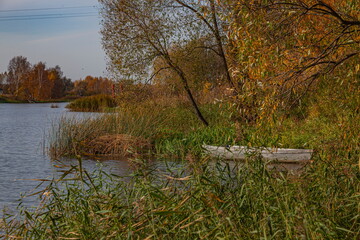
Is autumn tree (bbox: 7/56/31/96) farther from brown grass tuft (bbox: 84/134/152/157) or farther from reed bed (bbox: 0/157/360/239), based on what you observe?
reed bed (bbox: 0/157/360/239)

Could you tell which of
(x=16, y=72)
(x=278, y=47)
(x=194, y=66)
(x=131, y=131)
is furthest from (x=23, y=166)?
(x=16, y=72)

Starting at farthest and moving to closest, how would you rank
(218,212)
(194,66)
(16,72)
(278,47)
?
(16,72), (194,66), (278,47), (218,212)

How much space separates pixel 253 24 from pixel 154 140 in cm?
977

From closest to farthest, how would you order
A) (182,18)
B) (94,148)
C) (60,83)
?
1. (94,148)
2. (182,18)
3. (60,83)

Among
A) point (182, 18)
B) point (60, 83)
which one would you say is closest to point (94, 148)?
point (182, 18)

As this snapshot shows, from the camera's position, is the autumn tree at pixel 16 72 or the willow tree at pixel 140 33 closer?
the willow tree at pixel 140 33

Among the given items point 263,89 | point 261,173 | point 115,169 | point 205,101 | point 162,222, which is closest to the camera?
point 162,222

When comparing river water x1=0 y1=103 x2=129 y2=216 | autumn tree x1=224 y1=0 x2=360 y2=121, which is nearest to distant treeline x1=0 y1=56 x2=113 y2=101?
river water x1=0 y1=103 x2=129 y2=216

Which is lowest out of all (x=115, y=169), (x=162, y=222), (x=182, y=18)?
(x=115, y=169)

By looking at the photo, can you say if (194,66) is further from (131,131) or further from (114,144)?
(114,144)

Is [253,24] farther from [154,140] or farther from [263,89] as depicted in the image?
[154,140]

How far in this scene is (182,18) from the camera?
17.5 metres

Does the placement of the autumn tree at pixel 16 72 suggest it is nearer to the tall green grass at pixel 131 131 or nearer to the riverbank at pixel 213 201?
the tall green grass at pixel 131 131

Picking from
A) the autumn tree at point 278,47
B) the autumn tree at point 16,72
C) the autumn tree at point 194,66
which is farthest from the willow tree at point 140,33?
the autumn tree at point 16,72
